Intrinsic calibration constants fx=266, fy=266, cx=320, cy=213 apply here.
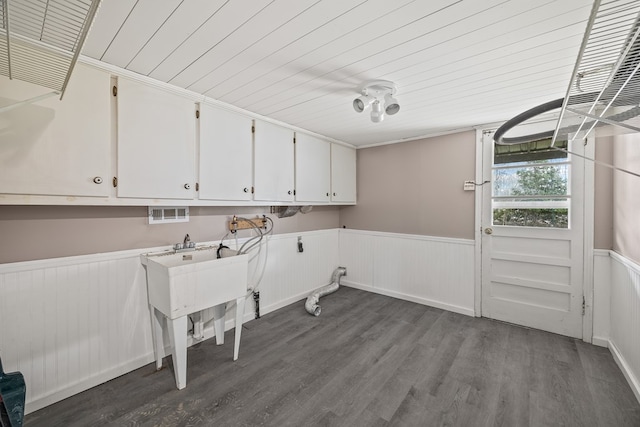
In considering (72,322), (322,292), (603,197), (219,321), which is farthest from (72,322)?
(603,197)

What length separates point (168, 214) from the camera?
2.26 m

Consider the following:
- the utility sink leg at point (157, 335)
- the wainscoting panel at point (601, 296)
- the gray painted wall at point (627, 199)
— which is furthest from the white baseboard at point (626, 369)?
the utility sink leg at point (157, 335)

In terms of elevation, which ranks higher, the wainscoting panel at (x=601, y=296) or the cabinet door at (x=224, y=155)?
the cabinet door at (x=224, y=155)

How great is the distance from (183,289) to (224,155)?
45.9 inches

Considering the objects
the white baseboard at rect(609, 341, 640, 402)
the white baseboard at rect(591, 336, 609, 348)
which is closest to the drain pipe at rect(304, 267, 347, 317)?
the white baseboard at rect(609, 341, 640, 402)

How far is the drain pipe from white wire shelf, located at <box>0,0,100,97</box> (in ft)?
8.81

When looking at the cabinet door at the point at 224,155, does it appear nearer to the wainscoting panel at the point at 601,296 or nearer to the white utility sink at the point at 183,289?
the white utility sink at the point at 183,289

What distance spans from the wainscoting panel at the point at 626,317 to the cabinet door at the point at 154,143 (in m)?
3.32

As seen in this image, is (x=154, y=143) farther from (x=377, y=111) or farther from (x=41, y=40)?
(x=377, y=111)

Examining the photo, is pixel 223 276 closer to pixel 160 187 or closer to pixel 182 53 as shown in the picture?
pixel 160 187

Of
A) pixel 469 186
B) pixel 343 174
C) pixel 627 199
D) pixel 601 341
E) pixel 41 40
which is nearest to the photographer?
pixel 41 40

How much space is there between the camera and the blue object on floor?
4.32 feet

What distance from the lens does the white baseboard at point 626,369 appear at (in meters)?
1.76

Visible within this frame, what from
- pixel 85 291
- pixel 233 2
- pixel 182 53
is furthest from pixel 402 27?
pixel 85 291
